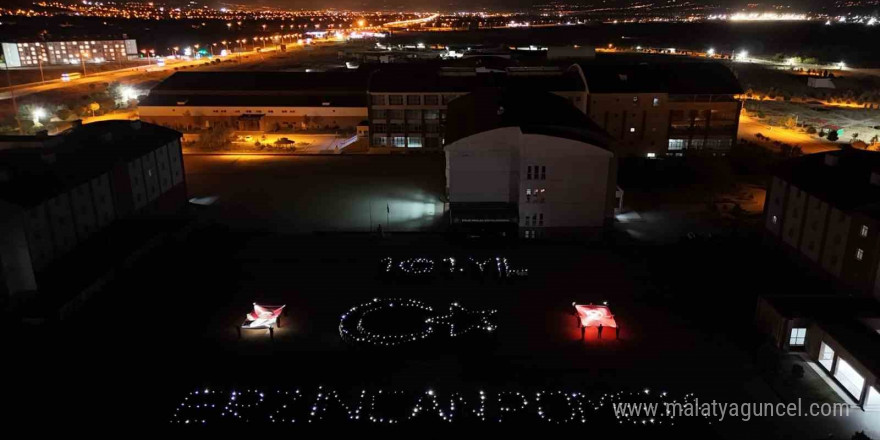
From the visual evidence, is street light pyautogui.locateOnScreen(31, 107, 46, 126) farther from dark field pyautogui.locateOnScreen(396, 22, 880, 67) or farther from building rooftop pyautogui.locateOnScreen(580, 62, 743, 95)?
dark field pyautogui.locateOnScreen(396, 22, 880, 67)

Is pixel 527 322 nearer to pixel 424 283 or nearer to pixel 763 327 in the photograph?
pixel 424 283

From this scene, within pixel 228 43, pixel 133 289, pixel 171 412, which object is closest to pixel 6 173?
pixel 133 289

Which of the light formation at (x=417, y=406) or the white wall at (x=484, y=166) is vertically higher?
the white wall at (x=484, y=166)

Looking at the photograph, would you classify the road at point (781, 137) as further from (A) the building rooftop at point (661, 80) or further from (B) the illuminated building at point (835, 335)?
(B) the illuminated building at point (835, 335)

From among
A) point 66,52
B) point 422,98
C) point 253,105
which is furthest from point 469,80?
point 66,52

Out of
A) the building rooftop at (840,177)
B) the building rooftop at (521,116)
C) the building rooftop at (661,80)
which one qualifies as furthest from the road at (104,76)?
the building rooftop at (840,177)

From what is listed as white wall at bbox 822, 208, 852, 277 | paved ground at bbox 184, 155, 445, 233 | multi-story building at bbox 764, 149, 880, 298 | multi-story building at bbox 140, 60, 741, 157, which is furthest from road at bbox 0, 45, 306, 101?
white wall at bbox 822, 208, 852, 277
